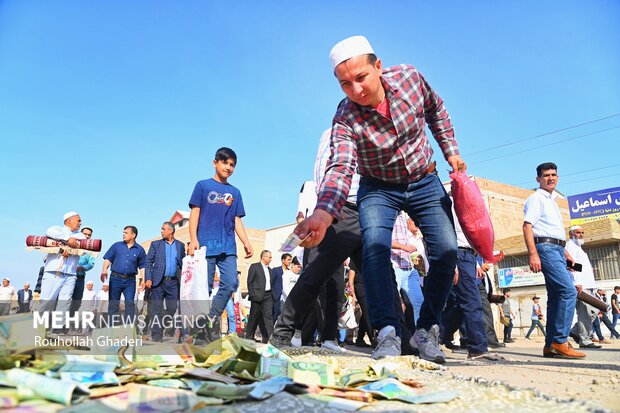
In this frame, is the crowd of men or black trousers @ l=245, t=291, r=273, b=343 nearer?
the crowd of men

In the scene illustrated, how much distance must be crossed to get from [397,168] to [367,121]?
0.38 meters

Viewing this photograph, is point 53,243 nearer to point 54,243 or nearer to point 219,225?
point 54,243

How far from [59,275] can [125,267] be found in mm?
1287

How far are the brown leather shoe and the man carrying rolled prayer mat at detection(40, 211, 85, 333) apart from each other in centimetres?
635

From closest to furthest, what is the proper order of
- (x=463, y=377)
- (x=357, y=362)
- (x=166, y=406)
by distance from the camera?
(x=166, y=406) < (x=463, y=377) < (x=357, y=362)

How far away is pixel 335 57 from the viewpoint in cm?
315

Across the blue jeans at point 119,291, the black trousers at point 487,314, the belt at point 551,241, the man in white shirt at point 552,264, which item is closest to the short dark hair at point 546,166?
the man in white shirt at point 552,264

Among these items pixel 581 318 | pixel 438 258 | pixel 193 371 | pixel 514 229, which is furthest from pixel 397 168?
pixel 514 229

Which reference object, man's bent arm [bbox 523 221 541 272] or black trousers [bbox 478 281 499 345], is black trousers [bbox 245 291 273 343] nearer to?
black trousers [bbox 478 281 499 345]

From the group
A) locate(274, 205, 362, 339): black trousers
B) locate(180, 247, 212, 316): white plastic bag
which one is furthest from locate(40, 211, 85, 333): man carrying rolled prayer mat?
locate(274, 205, 362, 339): black trousers

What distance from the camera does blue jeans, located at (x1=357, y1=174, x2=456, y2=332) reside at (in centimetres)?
319

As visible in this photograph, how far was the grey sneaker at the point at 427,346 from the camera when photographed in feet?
10.6

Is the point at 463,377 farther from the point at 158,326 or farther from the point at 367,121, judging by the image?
the point at 158,326

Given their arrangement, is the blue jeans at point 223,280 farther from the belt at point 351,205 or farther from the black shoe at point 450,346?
the black shoe at point 450,346
